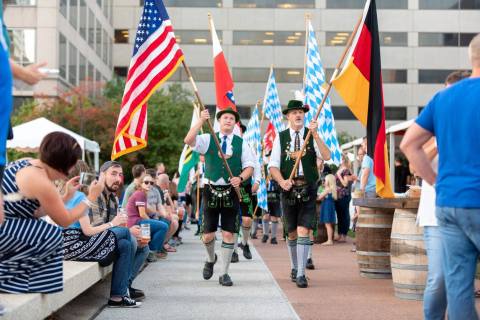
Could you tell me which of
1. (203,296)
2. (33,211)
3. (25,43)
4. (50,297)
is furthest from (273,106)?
(25,43)

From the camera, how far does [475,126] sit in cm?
428

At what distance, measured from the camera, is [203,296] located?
8.52 meters

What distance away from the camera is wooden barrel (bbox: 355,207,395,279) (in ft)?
31.8

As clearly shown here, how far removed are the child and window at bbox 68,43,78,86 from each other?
2855cm

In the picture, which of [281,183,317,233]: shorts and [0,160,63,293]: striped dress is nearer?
[0,160,63,293]: striped dress

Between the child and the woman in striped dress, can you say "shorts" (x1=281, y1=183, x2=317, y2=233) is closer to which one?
the woman in striped dress

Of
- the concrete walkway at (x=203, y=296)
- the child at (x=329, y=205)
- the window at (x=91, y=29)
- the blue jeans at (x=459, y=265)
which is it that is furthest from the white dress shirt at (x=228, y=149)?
the window at (x=91, y=29)

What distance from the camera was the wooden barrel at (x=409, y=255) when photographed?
26.1 ft

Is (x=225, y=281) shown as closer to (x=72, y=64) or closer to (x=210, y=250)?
(x=210, y=250)

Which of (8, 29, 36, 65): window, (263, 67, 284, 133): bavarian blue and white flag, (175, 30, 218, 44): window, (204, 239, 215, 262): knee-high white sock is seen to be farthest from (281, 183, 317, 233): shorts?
(175, 30, 218, 44): window

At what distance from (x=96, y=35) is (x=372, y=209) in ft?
152

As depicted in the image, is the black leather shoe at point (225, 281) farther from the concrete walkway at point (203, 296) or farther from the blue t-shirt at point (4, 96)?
the blue t-shirt at point (4, 96)

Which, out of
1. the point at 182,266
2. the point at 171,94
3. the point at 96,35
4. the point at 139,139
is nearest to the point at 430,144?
the point at 139,139

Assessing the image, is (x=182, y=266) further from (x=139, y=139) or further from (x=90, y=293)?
(x=90, y=293)
